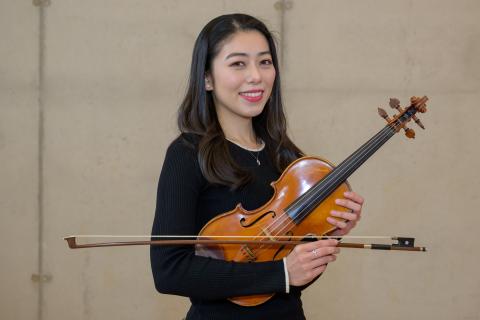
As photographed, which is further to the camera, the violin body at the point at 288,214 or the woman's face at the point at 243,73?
the woman's face at the point at 243,73

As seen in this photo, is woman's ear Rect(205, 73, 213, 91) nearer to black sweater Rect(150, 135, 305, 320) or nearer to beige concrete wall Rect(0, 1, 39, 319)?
black sweater Rect(150, 135, 305, 320)

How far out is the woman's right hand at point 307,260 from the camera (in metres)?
1.43

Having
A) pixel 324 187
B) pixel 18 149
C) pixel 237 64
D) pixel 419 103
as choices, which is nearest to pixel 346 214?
pixel 324 187

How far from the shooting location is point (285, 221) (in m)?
1.49

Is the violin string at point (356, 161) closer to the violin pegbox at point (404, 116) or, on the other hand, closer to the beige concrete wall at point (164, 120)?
the violin pegbox at point (404, 116)

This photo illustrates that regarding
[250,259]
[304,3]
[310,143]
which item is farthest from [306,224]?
[304,3]

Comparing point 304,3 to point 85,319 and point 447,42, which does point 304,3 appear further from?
point 85,319

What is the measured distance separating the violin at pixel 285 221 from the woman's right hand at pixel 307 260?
3 centimetres

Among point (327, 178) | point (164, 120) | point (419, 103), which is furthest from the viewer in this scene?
point (164, 120)

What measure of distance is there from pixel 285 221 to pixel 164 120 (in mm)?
1898

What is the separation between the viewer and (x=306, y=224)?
1.52 meters

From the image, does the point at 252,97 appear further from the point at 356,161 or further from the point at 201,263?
the point at 201,263

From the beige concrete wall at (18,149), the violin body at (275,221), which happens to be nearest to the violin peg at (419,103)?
the violin body at (275,221)

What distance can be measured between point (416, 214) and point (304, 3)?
4.37 ft
